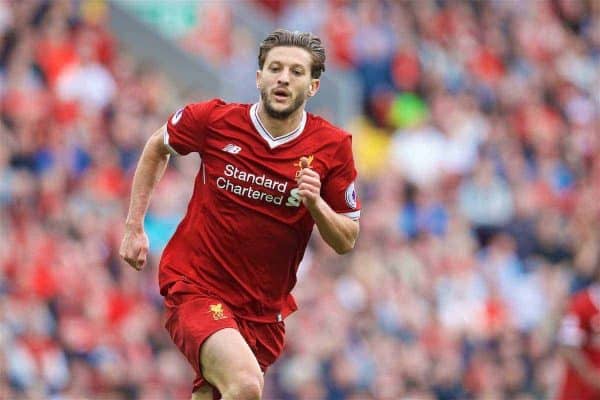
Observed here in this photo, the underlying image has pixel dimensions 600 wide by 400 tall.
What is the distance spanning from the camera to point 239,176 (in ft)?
29.5

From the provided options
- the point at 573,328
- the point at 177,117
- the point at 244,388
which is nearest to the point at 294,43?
the point at 177,117

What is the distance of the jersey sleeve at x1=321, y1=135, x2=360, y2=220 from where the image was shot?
29.4ft

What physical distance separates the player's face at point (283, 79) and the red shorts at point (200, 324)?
1.00m

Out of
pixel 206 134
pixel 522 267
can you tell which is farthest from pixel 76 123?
pixel 206 134

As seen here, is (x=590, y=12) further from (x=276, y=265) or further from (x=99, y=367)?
(x=276, y=265)

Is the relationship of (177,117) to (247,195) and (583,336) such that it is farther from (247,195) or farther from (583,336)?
(583,336)

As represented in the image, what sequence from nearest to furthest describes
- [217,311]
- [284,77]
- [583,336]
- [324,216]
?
[324,216] → [284,77] → [217,311] → [583,336]

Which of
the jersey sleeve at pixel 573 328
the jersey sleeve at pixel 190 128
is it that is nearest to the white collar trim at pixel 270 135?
the jersey sleeve at pixel 190 128

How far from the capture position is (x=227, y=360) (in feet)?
28.5

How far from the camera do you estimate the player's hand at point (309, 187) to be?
8500 mm

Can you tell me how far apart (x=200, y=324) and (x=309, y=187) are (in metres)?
0.94

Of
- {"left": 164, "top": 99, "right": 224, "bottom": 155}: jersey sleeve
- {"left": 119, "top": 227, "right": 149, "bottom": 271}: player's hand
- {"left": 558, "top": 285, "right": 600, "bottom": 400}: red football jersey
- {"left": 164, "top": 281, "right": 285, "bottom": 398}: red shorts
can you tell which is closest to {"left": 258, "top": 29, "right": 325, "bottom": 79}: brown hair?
{"left": 164, "top": 99, "right": 224, "bottom": 155}: jersey sleeve

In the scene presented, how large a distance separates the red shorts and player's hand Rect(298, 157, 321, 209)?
80cm

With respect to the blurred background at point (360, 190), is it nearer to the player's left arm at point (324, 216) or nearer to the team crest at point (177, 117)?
the player's left arm at point (324, 216)
